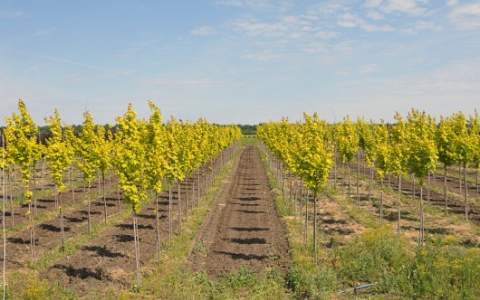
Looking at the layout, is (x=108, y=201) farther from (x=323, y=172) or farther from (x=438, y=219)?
(x=438, y=219)

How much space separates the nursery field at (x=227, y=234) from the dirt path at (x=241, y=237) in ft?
0.31

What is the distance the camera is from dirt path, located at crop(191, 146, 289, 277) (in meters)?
20.6

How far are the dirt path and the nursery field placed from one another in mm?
95

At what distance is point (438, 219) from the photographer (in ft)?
95.1

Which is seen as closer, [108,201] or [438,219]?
[438,219]

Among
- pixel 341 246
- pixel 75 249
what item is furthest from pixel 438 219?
pixel 75 249

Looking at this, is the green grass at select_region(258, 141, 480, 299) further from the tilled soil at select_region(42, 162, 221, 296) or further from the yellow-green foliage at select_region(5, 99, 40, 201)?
the yellow-green foliage at select_region(5, 99, 40, 201)

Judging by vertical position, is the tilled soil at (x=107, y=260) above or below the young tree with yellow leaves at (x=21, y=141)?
below

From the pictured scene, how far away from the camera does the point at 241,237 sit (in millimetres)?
25469

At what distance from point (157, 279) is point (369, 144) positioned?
24.1 meters

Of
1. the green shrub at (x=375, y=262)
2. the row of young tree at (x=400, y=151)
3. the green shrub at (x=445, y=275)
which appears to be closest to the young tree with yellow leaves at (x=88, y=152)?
the row of young tree at (x=400, y=151)

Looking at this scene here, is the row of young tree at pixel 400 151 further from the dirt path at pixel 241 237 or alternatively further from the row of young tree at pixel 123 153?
the row of young tree at pixel 123 153

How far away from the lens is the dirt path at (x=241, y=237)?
67.5 ft

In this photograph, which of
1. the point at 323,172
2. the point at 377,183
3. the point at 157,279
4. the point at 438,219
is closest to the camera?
the point at 157,279
